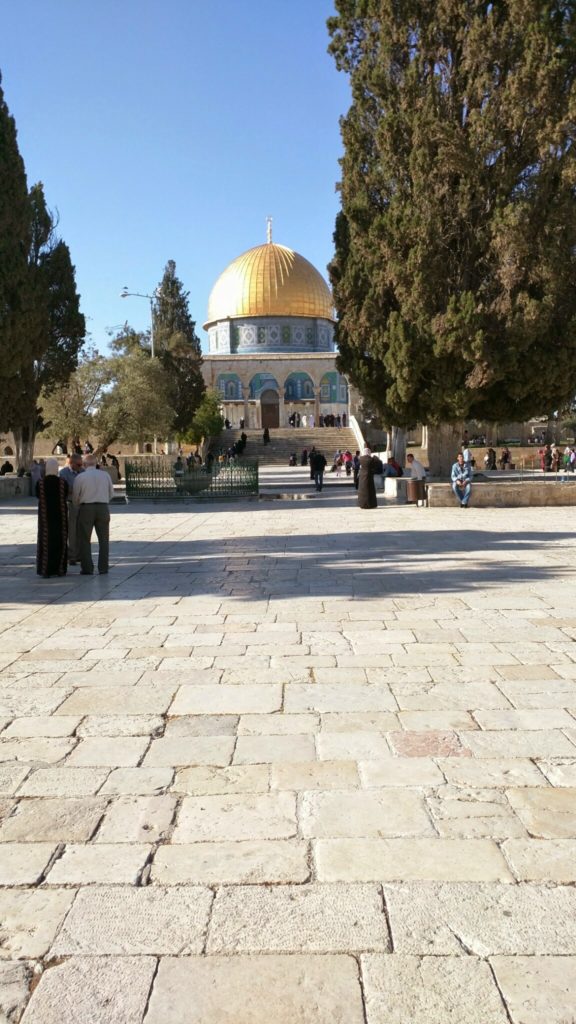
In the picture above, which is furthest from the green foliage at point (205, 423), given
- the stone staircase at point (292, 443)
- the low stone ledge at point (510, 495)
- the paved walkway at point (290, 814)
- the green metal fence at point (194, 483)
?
the paved walkway at point (290, 814)

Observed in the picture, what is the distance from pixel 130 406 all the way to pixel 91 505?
17092 mm

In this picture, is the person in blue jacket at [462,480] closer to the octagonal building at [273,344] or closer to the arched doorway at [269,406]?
the octagonal building at [273,344]

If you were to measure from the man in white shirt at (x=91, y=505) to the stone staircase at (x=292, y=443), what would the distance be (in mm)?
31590

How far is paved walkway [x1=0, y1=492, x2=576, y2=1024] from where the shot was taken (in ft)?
6.91

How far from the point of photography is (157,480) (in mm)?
21281

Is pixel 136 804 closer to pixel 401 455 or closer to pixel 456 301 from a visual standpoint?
pixel 456 301

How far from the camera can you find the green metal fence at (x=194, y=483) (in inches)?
831

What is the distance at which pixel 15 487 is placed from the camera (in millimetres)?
22375

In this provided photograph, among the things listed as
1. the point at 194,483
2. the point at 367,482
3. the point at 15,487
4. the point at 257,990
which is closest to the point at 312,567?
the point at 257,990

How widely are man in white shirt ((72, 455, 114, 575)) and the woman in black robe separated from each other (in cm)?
787

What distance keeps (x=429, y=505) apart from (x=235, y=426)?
40.2 meters

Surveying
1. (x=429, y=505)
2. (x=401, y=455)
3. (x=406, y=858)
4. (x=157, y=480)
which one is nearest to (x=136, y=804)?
(x=406, y=858)

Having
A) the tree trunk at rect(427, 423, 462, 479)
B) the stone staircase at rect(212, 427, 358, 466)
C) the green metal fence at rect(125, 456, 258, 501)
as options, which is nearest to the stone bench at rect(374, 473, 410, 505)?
the tree trunk at rect(427, 423, 462, 479)

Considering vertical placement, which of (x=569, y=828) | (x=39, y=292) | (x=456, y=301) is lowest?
(x=569, y=828)
